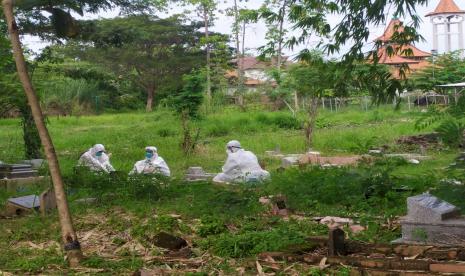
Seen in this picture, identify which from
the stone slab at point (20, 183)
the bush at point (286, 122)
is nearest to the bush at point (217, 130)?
the bush at point (286, 122)

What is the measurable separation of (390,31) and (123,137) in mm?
15144

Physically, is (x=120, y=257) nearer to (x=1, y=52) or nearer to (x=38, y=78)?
(x=1, y=52)

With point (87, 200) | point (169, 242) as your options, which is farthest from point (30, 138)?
point (169, 242)

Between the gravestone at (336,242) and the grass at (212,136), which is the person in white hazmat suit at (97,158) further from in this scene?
the gravestone at (336,242)

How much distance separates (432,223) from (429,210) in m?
0.12

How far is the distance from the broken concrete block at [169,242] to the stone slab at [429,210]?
7.00ft

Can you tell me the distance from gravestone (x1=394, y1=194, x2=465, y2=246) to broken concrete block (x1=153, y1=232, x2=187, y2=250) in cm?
199

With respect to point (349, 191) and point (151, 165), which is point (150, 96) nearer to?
point (151, 165)

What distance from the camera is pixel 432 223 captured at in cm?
593

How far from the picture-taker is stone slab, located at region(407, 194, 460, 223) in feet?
19.4

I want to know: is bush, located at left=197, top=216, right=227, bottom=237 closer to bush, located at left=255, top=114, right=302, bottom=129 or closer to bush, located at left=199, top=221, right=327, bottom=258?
bush, located at left=199, top=221, right=327, bottom=258

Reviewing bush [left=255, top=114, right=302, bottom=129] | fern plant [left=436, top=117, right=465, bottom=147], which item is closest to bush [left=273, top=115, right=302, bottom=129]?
bush [left=255, top=114, right=302, bottom=129]

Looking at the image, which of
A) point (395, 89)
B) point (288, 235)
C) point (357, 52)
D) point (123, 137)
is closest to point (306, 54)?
point (357, 52)

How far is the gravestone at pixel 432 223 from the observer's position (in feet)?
19.1
